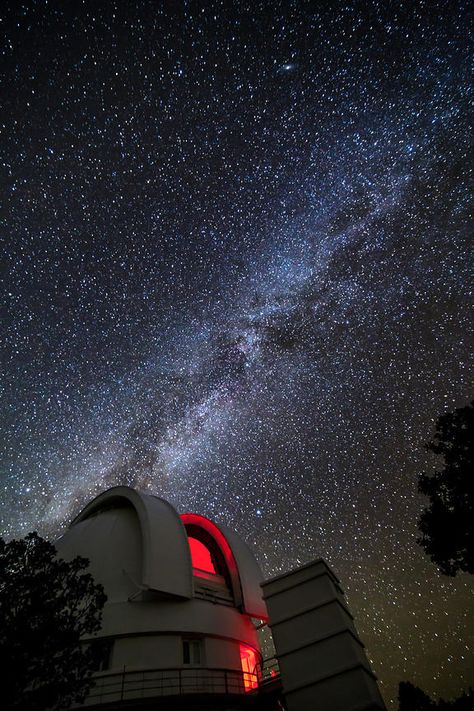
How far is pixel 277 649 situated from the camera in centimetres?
1107

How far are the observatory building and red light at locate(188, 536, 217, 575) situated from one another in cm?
23

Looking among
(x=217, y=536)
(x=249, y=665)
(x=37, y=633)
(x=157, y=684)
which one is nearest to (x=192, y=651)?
(x=157, y=684)

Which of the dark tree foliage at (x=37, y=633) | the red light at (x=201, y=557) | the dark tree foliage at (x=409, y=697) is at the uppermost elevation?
the red light at (x=201, y=557)

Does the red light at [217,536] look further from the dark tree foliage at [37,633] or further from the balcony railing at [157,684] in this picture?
the dark tree foliage at [37,633]

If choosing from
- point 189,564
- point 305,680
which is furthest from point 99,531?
point 305,680

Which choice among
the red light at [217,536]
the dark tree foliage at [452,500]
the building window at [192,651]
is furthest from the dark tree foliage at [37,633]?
the dark tree foliage at [452,500]

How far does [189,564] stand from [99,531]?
4116 millimetres

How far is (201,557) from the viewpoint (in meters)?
16.2

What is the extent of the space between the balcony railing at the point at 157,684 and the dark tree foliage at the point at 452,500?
304 inches

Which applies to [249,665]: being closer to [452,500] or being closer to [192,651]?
[192,651]

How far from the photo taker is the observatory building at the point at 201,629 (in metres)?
10.2

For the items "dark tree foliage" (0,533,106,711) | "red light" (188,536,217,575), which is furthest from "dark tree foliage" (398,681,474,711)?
"dark tree foliage" (0,533,106,711)

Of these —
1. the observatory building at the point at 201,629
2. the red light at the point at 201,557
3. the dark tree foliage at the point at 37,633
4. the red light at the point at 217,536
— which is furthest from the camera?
the red light at the point at 201,557

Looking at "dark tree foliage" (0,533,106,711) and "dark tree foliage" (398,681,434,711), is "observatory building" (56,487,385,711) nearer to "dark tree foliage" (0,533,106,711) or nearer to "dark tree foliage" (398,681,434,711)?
"dark tree foliage" (0,533,106,711)
